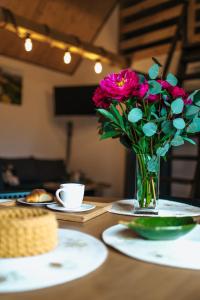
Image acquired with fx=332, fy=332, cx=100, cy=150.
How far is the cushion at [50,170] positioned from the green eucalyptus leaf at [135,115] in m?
4.25

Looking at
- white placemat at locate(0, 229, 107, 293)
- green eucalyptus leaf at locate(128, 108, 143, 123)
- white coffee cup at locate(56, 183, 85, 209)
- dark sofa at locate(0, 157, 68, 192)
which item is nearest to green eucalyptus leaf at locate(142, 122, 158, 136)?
green eucalyptus leaf at locate(128, 108, 143, 123)

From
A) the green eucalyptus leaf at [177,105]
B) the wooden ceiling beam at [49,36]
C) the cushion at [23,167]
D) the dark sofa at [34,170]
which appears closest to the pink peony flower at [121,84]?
the green eucalyptus leaf at [177,105]

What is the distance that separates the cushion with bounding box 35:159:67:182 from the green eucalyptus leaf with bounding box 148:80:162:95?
168 inches

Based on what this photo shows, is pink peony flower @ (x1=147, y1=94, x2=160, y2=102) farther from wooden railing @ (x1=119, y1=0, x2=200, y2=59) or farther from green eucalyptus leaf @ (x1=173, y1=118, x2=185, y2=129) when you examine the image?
wooden railing @ (x1=119, y1=0, x2=200, y2=59)

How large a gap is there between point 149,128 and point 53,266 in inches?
25.0

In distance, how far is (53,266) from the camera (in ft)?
2.22

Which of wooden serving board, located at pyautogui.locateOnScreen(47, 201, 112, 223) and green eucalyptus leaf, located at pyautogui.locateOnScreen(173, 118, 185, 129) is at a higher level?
green eucalyptus leaf, located at pyautogui.locateOnScreen(173, 118, 185, 129)

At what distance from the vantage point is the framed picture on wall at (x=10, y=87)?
5102 millimetres

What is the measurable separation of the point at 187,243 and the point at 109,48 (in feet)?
17.1

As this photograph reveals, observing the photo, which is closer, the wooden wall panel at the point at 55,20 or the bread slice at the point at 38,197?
the bread slice at the point at 38,197

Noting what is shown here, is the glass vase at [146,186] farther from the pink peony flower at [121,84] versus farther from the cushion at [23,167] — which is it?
the cushion at [23,167]

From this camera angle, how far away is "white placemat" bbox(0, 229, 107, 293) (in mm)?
603

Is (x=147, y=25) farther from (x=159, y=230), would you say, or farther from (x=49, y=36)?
(x=159, y=230)

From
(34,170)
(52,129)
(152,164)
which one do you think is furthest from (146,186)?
(52,129)
